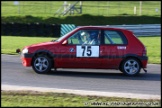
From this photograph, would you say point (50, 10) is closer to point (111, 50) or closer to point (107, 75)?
point (107, 75)

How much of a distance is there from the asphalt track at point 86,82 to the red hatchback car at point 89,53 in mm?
283

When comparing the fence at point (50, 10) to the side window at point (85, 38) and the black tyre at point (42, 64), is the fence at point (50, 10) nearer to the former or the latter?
the black tyre at point (42, 64)

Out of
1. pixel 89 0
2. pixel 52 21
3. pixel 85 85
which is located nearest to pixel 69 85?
pixel 85 85

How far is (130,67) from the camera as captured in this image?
13.7 meters

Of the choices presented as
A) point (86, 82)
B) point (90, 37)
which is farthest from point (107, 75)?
point (86, 82)

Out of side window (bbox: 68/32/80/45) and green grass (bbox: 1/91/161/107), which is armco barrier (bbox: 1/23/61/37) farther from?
green grass (bbox: 1/91/161/107)

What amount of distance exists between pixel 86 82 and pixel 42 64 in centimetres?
197

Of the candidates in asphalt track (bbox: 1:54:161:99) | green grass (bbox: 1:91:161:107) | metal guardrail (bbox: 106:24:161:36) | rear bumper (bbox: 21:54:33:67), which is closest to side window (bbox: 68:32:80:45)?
asphalt track (bbox: 1:54:161:99)

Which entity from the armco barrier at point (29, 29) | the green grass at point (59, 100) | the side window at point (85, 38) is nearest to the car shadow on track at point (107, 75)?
the side window at point (85, 38)

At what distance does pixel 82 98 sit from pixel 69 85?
263 cm

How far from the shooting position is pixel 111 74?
14.0 metres

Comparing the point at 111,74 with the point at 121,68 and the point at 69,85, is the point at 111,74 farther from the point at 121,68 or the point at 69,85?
the point at 69,85

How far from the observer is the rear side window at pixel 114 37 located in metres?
13.6

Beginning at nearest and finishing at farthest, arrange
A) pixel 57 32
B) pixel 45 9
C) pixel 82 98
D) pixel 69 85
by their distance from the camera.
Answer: pixel 82 98
pixel 69 85
pixel 57 32
pixel 45 9
